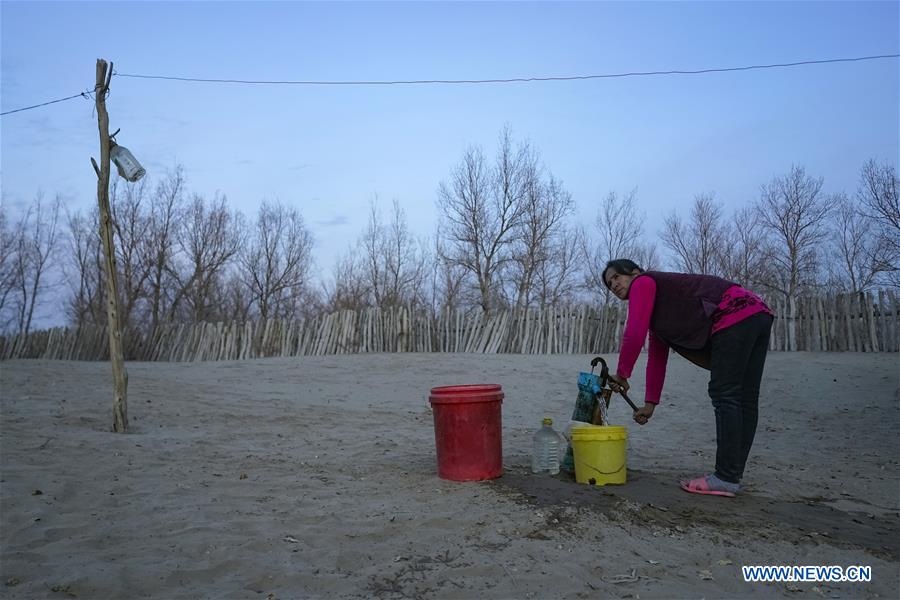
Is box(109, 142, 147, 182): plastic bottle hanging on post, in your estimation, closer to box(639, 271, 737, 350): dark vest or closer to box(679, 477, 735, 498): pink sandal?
box(639, 271, 737, 350): dark vest

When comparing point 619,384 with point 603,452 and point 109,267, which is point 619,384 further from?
point 109,267

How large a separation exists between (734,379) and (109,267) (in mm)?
5467

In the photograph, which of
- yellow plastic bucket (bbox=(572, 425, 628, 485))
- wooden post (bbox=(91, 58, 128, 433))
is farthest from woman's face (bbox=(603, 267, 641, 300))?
wooden post (bbox=(91, 58, 128, 433))

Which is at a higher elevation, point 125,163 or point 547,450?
point 125,163

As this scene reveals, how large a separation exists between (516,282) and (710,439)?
61.2ft

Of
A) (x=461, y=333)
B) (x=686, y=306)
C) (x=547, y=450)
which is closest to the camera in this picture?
(x=686, y=306)

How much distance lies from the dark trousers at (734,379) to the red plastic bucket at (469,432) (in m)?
1.36

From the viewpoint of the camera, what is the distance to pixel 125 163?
6.27 metres

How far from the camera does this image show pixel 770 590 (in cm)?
269

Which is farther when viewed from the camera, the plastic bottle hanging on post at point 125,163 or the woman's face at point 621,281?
the plastic bottle hanging on post at point 125,163

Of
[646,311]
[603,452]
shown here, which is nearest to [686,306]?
[646,311]

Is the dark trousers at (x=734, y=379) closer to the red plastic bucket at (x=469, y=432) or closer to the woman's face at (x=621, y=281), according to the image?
the woman's face at (x=621, y=281)

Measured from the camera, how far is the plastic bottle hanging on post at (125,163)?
6.20m

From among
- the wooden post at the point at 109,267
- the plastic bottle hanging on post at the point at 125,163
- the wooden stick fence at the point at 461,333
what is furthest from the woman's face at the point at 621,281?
the wooden stick fence at the point at 461,333
